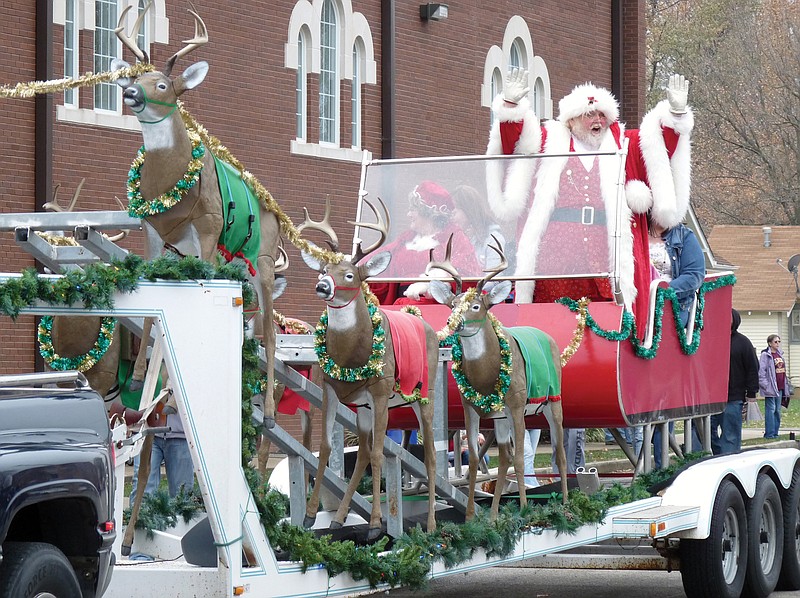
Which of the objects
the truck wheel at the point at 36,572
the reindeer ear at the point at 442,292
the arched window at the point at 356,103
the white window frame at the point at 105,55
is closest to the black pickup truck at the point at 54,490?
the truck wheel at the point at 36,572

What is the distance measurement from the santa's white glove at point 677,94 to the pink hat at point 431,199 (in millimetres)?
1838

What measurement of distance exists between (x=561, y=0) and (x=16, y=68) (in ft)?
42.4

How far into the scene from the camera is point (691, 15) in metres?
55.4

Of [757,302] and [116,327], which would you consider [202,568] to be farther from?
[757,302]

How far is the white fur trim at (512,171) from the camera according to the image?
414 inches

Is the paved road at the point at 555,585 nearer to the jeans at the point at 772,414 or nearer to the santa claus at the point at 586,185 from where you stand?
A: the santa claus at the point at 586,185

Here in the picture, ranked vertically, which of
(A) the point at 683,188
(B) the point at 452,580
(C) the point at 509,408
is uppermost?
(A) the point at 683,188

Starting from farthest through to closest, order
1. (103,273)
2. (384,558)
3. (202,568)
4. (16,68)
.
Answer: (16,68), (384,558), (202,568), (103,273)

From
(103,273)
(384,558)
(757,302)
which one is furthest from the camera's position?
(757,302)

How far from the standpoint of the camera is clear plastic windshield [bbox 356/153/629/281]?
33.4 feet

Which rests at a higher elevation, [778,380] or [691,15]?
[691,15]

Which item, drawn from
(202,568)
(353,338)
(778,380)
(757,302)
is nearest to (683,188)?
(353,338)

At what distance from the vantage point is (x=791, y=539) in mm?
10680

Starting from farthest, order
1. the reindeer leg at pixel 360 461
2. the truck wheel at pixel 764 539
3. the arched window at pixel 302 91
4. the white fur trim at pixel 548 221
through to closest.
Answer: the arched window at pixel 302 91, the white fur trim at pixel 548 221, the truck wheel at pixel 764 539, the reindeer leg at pixel 360 461
